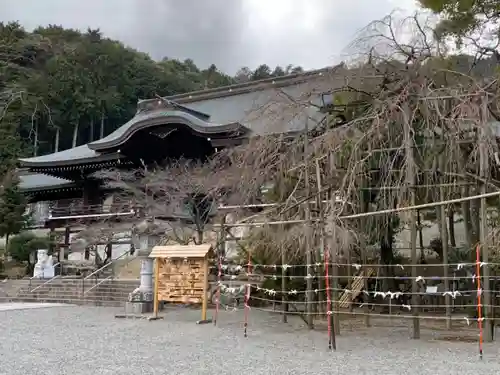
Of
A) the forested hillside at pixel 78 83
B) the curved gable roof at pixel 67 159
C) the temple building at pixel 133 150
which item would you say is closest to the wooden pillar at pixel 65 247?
the temple building at pixel 133 150

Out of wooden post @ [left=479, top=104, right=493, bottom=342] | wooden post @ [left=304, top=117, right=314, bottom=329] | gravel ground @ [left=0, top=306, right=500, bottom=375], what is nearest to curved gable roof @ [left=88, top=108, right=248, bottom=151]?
wooden post @ [left=304, top=117, right=314, bottom=329]

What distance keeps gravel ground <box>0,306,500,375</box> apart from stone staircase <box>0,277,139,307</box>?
4.41 m

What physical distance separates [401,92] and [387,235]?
372 centimetres

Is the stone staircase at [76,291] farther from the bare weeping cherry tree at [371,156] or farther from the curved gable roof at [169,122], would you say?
the bare weeping cherry tree at [371,156]

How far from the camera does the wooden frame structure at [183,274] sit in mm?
9281

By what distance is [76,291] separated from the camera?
1471 cm

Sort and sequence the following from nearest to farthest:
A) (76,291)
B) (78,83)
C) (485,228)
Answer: (485,228), (76,291), (78,83)

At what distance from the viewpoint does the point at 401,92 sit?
24.2ft

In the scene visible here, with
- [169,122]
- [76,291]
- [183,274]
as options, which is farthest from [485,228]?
[169,122]

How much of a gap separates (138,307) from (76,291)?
4558 mm

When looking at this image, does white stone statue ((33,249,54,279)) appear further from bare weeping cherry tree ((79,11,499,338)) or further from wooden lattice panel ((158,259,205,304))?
bare weeping cherry tree ((79,11,499,338))

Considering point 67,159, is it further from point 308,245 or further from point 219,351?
point 219,351

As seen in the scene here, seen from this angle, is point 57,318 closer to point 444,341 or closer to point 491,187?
point 444,341

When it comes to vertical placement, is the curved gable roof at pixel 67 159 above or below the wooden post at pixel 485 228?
above
